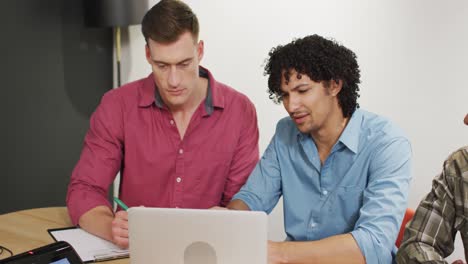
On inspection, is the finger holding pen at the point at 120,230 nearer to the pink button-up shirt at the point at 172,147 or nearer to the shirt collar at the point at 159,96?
the pink button-up shirt at the point at 172,147

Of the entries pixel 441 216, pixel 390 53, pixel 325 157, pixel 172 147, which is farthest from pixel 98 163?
pixel 390 53

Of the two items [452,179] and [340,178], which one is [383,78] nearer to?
[340,178]

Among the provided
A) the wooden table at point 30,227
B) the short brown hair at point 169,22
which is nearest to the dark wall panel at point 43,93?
the wooden table at point 30,227

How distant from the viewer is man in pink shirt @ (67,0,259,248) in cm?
230

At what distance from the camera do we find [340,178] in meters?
2.01

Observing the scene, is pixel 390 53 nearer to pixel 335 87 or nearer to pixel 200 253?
pixel 335 87

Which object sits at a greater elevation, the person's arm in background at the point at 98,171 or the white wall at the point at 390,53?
the white wall at the point at 390,53

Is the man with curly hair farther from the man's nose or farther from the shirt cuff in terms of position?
the man's nose

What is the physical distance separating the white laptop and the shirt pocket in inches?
26.7

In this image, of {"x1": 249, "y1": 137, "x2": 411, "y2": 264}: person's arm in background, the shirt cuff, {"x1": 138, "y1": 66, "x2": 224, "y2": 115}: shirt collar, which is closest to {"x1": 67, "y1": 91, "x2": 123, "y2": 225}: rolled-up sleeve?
{"x1": 138, "y1": 66, "x2": 224, "y2": 115}: shirt collar

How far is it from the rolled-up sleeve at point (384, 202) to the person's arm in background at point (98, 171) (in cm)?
84

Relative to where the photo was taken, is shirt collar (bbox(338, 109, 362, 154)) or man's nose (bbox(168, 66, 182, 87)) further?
man's nose (bbox(168, 66, 182, 87))

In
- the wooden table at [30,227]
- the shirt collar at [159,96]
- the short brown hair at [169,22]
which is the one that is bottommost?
the wooden table at [30,227]

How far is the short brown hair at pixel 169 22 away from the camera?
2160 millimetres
